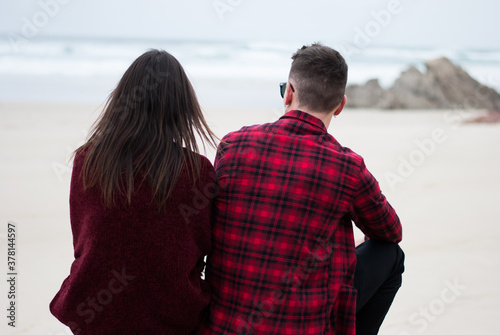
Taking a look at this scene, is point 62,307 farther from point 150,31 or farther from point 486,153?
point 150,31

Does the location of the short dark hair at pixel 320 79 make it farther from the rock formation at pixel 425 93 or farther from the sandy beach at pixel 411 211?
the rock formation at pixel 425 93

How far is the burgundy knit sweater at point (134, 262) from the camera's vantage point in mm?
1773

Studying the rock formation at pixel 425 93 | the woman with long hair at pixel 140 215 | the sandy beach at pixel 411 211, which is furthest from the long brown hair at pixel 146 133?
the rock formation at pixel 425 93

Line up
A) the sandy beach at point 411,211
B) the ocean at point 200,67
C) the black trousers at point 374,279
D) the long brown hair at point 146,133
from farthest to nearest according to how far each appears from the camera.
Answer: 1. the ocean at point 200,67
2. the sandy beach at point 411,211
3. the black trousers at point 374,279
4. the long brown hair at point 146,133

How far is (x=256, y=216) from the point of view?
193cm

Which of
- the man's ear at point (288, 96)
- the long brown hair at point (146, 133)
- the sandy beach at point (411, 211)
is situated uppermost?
the man's ear at point (288, 96)

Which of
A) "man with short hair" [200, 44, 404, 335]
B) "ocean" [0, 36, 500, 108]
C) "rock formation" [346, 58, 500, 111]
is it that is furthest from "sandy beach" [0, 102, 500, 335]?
"ocean" [0, 36, 500, 108]

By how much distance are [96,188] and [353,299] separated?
103cm

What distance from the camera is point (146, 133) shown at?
185cm

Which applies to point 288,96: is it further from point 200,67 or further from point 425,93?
point 200,67

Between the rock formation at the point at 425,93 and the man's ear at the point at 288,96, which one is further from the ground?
the rock formation at the point at 425,93

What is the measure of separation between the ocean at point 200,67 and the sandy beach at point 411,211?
493 cm

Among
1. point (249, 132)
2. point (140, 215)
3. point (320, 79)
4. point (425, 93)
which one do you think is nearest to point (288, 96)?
point (320, 79)

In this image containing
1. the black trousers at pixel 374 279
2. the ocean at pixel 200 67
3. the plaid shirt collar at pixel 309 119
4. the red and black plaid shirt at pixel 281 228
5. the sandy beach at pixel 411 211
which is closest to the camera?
the red and black plaid shirt at pixel 281 228
